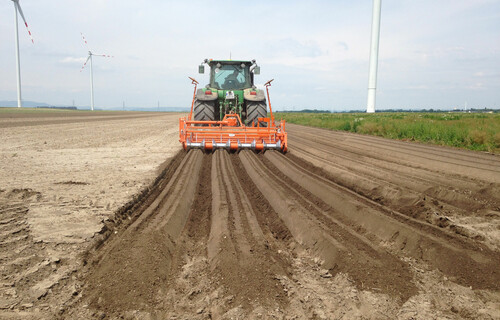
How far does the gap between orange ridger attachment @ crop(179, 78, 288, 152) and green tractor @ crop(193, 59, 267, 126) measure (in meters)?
0.63

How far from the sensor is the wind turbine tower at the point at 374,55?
31.0 m

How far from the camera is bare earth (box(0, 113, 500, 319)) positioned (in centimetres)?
258

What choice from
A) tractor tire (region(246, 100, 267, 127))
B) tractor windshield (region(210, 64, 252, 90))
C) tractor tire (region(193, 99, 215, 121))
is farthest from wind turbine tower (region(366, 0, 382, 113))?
tractor tire (region(193, 99, 215, 121))

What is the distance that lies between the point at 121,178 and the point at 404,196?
4.82 metres

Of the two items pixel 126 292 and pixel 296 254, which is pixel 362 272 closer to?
pixel 296 254

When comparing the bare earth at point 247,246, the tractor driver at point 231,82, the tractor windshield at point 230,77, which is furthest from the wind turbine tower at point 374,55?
the bare earth at point 247,246

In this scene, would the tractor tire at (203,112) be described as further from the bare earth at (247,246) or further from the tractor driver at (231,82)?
the bare earth at (247,246)

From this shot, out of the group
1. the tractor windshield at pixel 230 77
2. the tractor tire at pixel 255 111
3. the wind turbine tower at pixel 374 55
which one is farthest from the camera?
the wind turbine tower at pixel 374 55

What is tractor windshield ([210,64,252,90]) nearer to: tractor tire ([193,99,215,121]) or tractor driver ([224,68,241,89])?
tractor driver ([224,68,241,89])

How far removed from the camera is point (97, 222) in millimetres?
4090

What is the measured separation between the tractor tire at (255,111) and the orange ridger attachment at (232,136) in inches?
19.8

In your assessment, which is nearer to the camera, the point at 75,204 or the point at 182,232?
the point at 182,232

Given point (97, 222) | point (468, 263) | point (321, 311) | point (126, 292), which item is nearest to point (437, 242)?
point (468, 263)

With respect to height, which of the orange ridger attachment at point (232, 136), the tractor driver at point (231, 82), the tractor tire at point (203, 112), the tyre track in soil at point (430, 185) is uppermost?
the tractor driver at point (231, 82)
